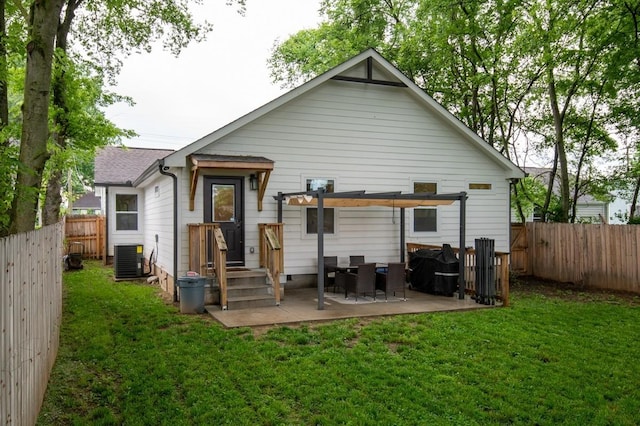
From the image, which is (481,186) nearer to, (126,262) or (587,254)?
(587,254)

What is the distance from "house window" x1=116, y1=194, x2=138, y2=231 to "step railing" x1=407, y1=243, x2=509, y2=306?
1098 centimetres

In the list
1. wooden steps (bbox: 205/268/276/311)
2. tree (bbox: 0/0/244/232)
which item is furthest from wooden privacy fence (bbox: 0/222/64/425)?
wooden steps (bbox: 205/268/276/311)

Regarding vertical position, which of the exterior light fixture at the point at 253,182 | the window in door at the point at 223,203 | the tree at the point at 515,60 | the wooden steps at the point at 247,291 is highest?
the tree at the point at 515,60

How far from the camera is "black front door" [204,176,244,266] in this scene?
1012 cm

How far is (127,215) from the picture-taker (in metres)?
17.3

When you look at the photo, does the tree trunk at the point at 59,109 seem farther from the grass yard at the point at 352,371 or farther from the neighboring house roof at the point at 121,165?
the grass yard at the point at 352,371

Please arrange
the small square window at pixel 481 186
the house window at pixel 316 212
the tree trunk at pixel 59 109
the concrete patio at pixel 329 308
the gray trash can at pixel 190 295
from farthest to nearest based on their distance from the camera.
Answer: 1. the small square window at pixel 481 186
2. the house window at pixel 316 212
3. the tree trunk at pixel 59 109
4. the gray trash can at pixel 190 295
5. the concrete patio at pixel 329 308

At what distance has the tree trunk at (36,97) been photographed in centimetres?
557

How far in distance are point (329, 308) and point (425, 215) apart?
4.83 metres

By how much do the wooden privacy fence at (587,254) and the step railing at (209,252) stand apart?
9.42 m

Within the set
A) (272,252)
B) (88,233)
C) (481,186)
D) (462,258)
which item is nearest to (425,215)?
(481,186)

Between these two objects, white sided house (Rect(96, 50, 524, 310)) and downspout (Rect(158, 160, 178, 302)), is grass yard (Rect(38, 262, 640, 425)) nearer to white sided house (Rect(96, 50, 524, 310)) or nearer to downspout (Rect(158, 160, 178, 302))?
downspout (Rect(158, 160, 178, 302))

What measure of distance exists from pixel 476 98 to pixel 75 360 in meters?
15.2

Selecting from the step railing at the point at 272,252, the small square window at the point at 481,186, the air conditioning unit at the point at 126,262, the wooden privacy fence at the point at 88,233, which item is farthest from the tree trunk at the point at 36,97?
the wooden privacy fence at the point at 88,233
